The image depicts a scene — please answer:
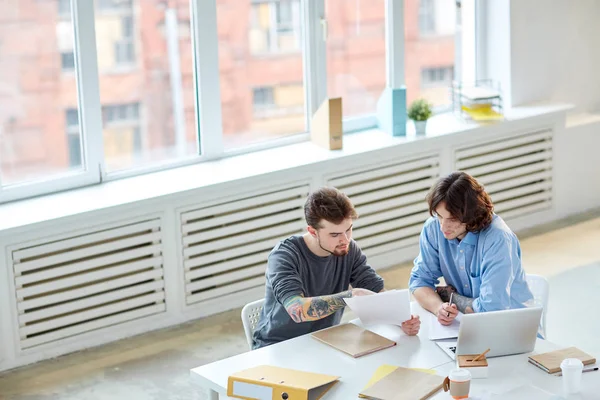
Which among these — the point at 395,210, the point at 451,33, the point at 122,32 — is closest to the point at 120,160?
the point at 122,32

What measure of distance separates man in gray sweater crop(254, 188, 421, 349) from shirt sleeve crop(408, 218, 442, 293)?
17 cm

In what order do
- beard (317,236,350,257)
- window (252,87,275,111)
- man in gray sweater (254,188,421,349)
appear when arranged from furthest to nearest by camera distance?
window (252,87,275,111)
beard (317,236,350,257)
man in gray sweater (254,188,421,349)

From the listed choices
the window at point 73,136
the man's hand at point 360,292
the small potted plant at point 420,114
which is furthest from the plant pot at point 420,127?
the man's hand at point 360,292

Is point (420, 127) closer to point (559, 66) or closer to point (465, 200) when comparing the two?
point (559, 66)

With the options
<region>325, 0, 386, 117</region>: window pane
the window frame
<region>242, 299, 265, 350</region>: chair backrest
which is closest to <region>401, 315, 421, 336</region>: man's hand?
<region>242, 299, 265, 350</region>: chair backrest

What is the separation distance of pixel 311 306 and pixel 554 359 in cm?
86

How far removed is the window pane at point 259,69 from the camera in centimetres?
568

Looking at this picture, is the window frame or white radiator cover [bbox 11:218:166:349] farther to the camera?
the window frame

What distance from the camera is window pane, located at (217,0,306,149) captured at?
568 cm

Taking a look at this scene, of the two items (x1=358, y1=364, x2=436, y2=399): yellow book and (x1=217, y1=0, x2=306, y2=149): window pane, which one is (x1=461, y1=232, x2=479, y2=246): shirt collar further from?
(x1=217, y1=0, x2=306, y2=149): window pane

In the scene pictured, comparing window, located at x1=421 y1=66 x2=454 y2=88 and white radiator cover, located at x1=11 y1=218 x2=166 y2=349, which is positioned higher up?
window, located at x1=421 y1=66 x2=454 y2=88

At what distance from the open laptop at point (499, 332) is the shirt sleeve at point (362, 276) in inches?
22.2

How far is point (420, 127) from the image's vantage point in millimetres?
6094

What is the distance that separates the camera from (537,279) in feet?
12.1
